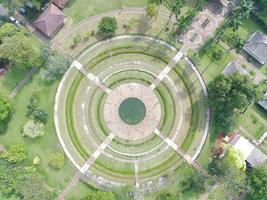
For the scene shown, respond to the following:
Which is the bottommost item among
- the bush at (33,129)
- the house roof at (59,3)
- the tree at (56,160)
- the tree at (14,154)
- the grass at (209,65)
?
the tree at (14,154)

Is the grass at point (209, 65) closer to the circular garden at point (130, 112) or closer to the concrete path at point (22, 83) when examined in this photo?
the circular garden at point (130, 112)

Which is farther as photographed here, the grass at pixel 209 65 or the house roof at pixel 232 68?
the grass at pixel 209 65

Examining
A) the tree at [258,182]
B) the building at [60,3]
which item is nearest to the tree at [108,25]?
the building at [60,3]

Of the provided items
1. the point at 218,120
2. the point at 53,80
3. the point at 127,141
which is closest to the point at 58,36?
the point at 53,80

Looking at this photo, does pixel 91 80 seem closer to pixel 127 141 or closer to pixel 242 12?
pixel 127 141

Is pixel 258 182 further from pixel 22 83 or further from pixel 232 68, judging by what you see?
pixel 22 83

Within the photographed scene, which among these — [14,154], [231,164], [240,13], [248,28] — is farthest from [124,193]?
[248,28]
